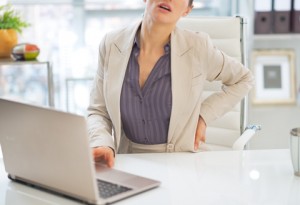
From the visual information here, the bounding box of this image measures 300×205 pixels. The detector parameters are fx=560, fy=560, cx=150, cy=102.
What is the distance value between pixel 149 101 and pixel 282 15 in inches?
52.8

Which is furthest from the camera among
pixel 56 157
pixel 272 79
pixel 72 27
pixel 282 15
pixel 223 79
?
pixel 72 27

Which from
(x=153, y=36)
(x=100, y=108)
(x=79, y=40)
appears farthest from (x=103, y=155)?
(x=79, y=40)

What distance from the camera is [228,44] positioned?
2365mm

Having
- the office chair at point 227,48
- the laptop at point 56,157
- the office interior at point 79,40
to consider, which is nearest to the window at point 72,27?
the office interior at point 79,40

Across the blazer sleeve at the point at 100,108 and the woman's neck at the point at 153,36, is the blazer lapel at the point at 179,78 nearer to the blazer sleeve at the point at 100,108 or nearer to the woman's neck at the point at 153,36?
the woman's neck at the point at 153,36

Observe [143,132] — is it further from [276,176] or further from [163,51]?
[276,176]

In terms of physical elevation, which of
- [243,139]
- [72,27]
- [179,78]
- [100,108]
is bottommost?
[243,139]

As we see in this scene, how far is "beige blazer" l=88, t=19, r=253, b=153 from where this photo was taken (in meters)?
1.92

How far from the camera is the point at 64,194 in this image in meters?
1.40

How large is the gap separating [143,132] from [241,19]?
729 mm

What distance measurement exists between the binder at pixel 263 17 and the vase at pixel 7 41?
1301mm

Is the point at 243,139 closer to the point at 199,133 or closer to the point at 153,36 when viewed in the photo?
the point at 199,133

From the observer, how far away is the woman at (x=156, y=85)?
75.7 inches

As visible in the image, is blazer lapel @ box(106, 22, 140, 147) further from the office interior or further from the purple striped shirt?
the office interior
